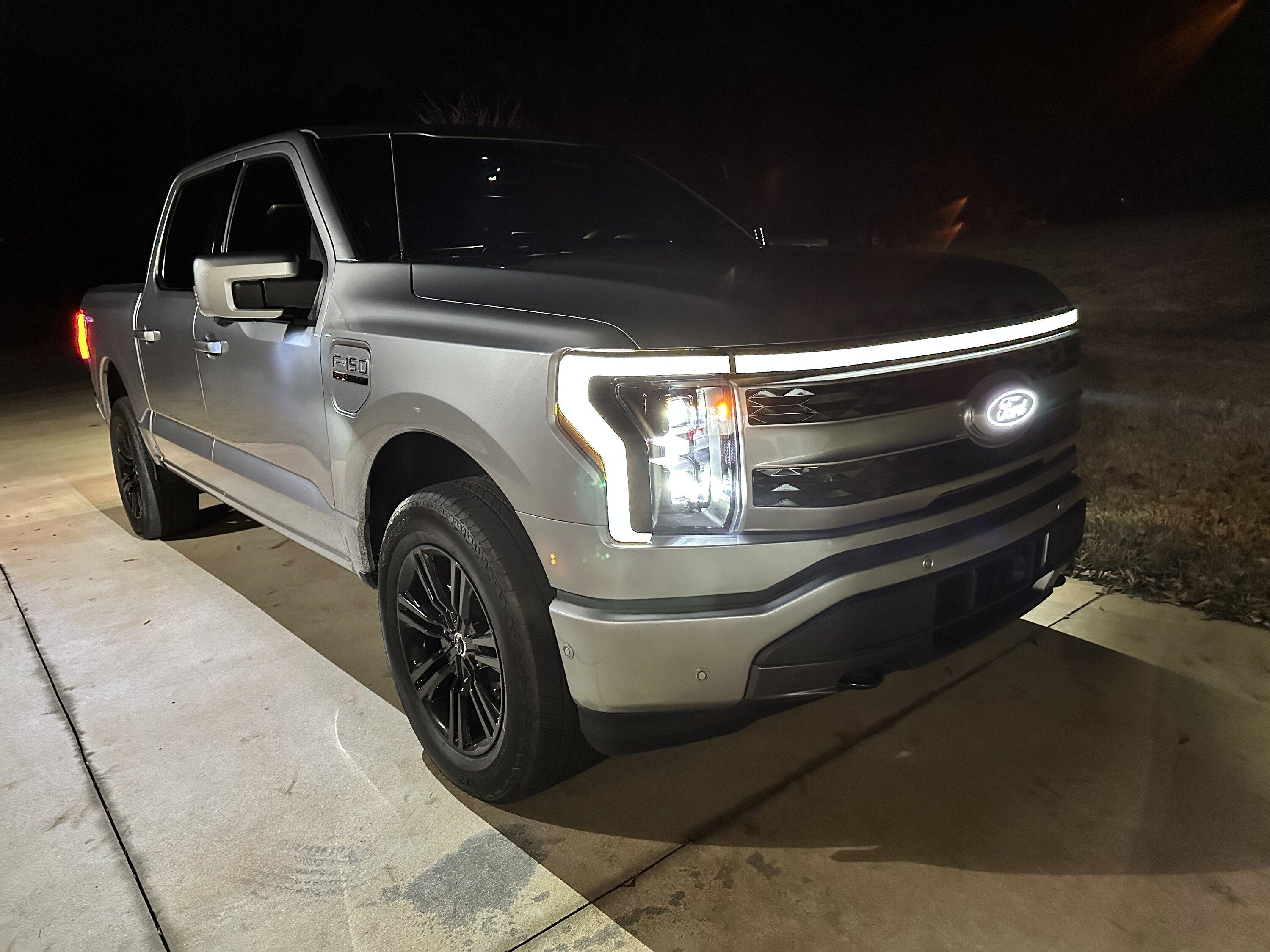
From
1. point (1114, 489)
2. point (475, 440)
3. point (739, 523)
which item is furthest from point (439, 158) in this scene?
point (1114, 489)

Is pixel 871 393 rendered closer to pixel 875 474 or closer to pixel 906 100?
pixel 875 474

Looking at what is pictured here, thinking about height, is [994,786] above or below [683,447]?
below

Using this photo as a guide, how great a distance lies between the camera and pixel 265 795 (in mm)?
2680

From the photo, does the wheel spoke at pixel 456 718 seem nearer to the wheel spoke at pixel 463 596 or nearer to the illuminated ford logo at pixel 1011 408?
the wheel spoke at pixel 463 596

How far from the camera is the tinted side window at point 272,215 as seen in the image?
3328 mm

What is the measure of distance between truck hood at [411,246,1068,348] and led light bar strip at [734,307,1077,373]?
0.09ft

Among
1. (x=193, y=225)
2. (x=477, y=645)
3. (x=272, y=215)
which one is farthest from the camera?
(x=193, y=225)

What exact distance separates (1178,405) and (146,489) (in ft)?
20.5

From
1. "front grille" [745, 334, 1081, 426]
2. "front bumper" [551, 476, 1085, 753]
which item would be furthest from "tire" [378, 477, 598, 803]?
"front grille" [745, 334, 1081, 426]

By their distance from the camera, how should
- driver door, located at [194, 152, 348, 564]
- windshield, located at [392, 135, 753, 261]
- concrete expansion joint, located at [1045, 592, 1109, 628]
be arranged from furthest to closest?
concrete expansion joint, located at [1045, 592, 1109, 628] < windshield, located at [392, 135, 753, 261] < driver door, located at [194, 152, 348, 564]

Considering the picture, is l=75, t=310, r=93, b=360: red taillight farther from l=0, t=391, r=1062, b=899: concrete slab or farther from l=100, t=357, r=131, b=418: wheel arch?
l=0, t=391, r=1062, b=899: concrete slab

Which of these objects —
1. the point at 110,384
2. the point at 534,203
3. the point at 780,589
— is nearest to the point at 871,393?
the point at 780,589

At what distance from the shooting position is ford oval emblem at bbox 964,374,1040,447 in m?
2.25

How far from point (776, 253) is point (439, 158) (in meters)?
1.22
